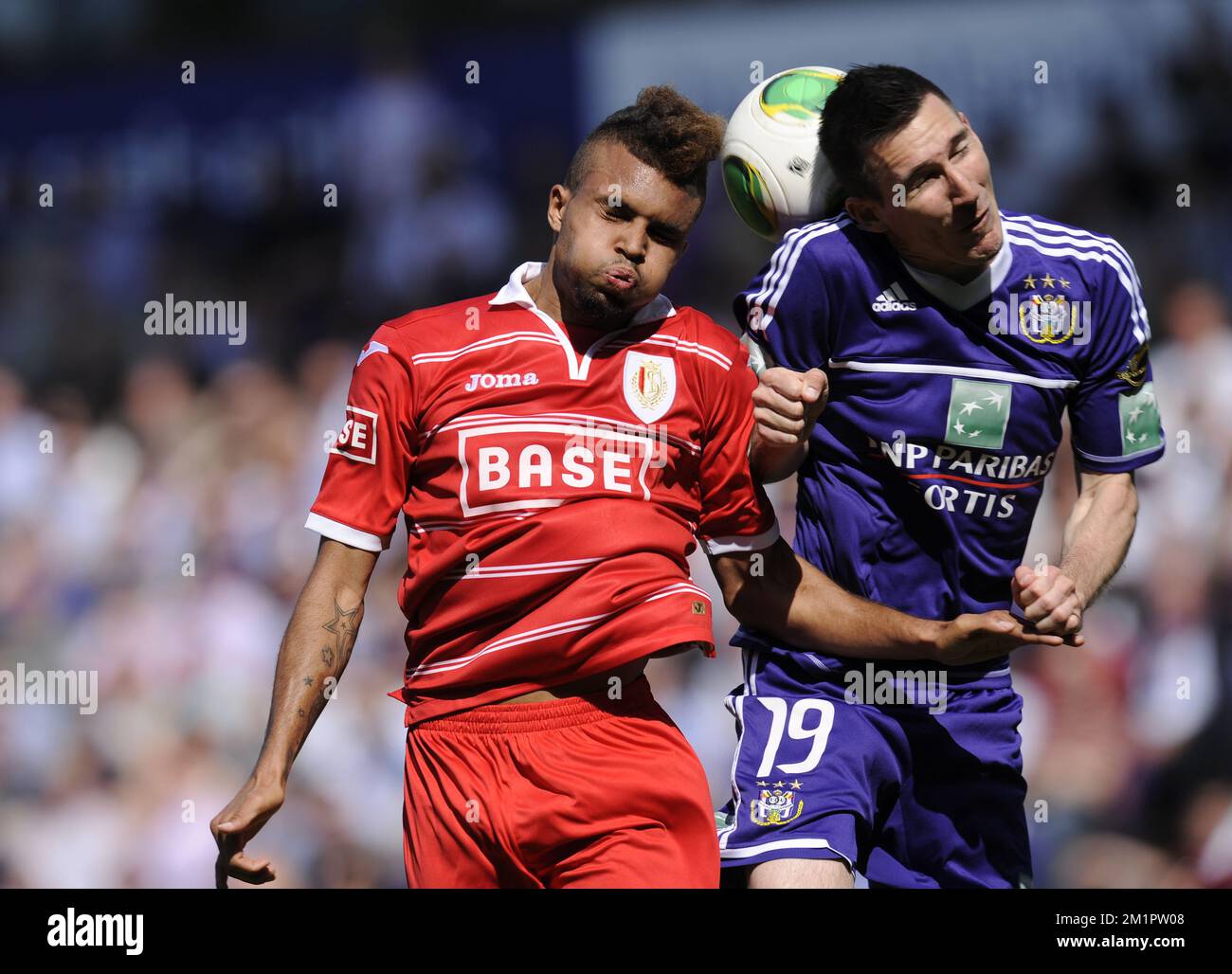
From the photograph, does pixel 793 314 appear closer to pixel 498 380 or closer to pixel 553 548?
pixel 498 380

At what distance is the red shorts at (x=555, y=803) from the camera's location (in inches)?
141

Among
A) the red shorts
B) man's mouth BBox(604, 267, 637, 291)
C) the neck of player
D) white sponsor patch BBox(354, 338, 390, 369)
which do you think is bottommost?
the red shorts

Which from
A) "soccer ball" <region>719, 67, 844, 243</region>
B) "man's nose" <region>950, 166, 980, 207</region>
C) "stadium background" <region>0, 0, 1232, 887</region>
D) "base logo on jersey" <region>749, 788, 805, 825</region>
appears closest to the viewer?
"man's nose" <region>950, 166, 980, 207</region>

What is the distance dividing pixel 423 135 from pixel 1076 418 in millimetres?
6647

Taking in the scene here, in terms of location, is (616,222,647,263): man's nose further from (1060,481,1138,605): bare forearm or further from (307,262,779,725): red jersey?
(1060,481,1138,605): bare forearm

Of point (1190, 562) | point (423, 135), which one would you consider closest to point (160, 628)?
point (423, 135)

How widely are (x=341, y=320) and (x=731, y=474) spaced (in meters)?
6.37

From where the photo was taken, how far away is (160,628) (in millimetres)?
8961

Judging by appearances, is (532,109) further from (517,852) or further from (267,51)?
(517,852)

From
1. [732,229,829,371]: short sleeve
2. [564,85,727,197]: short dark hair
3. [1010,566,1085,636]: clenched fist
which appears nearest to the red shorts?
[1010,566,1085,636]: clenched fist

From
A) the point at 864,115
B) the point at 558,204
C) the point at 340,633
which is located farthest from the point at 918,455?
the point at 340,633

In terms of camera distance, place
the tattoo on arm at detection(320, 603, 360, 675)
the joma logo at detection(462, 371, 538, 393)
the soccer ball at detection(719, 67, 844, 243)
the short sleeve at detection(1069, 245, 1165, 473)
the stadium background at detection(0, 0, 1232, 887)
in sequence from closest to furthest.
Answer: the tattoo on arm at detection(320, 603, 360, 675) < the joma logo at detection(462, 371, 538, 393) < the short sleeve at detection(1069, 245, 1165, 473) < the soccer ball at detection(719, 67, 844, 243) < the stadium background at detection(0, 0, 1232, 887)

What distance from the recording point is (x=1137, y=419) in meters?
4.21

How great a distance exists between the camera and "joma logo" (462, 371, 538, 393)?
374cm
